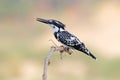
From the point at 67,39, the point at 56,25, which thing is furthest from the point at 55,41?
the point at 56,25

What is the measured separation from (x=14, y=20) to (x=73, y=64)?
4.79 meters

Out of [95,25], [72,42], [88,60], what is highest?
[95,25]

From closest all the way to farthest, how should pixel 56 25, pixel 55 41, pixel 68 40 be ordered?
pixel 56 25
pixel 68 40
pixel 55 41

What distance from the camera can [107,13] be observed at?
65.5 feet

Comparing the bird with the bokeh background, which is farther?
the bokeh background

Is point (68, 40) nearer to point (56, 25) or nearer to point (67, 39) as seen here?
point (67, 39)

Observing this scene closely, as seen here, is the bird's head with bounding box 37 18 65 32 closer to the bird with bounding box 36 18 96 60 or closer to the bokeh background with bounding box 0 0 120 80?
the bird with bounding box 36 18 96 60

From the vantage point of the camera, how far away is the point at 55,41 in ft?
53.9

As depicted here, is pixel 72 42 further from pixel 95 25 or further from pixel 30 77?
pixel 95 25

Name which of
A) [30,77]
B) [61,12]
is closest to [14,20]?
[61,12]

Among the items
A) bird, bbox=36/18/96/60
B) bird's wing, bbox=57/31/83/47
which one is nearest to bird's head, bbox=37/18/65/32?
bird, bbox=36/18/96/60

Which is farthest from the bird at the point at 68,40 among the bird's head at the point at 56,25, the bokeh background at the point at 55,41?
the bokeh background at the point at 55,41

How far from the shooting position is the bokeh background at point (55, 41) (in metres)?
14.6

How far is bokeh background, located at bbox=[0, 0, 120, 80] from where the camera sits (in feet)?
47.8
